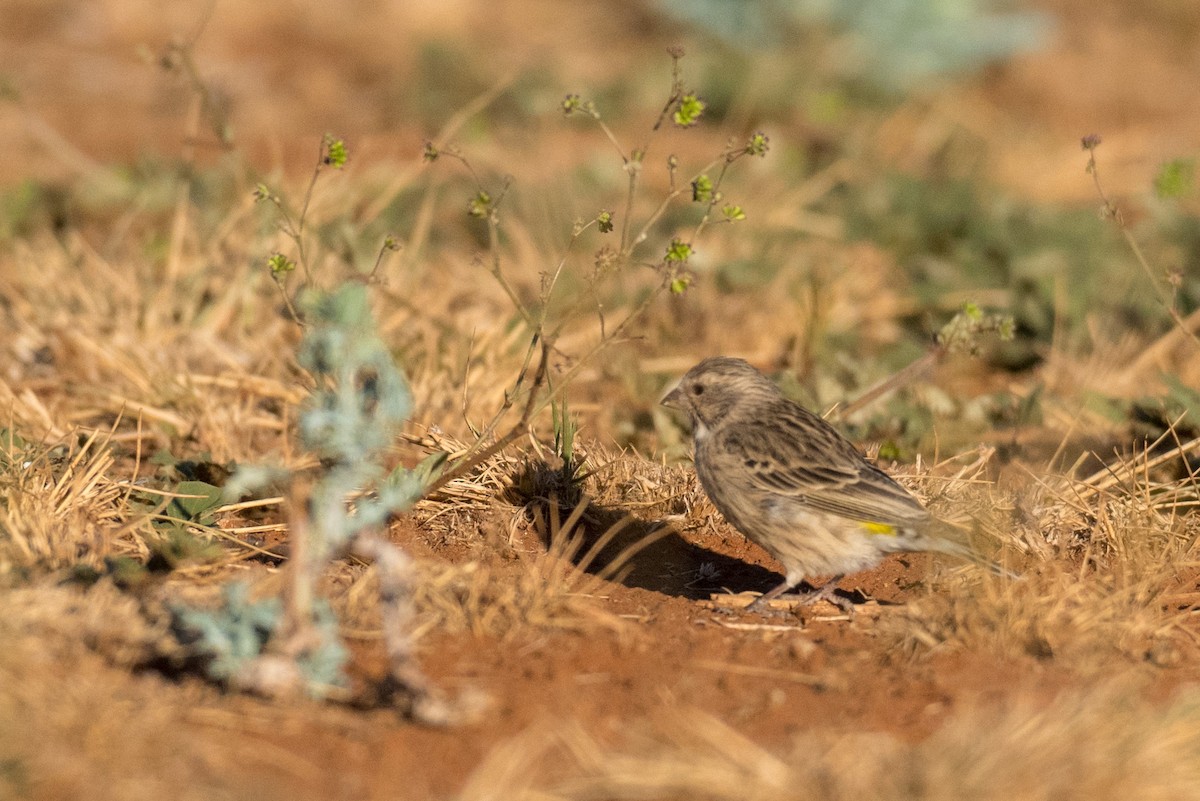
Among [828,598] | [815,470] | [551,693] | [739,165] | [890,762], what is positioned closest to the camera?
[890,762]

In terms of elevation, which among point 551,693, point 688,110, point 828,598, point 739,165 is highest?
point 688,110

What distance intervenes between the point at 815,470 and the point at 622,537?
840 millimetres

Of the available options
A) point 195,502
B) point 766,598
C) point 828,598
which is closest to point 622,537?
point 766,598

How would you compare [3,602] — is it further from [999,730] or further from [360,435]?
[999,730]

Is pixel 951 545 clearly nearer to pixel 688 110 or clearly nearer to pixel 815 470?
pixel 815 470

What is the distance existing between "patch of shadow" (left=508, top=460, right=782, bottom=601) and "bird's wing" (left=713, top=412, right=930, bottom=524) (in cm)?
47

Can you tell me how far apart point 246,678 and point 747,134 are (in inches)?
356

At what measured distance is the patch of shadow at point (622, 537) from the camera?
5691 millimetres

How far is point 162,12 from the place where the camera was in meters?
14.6

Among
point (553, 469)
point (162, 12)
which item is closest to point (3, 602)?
point (553, 469)

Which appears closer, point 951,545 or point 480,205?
point 480,205

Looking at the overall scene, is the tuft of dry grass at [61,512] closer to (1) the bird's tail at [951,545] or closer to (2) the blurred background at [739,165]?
(2) the blurred background at [739,165]

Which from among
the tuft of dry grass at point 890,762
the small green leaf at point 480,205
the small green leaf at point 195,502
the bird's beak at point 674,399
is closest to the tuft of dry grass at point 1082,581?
the tuft of dry grass at point 890,762

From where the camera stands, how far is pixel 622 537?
19.1 feet
